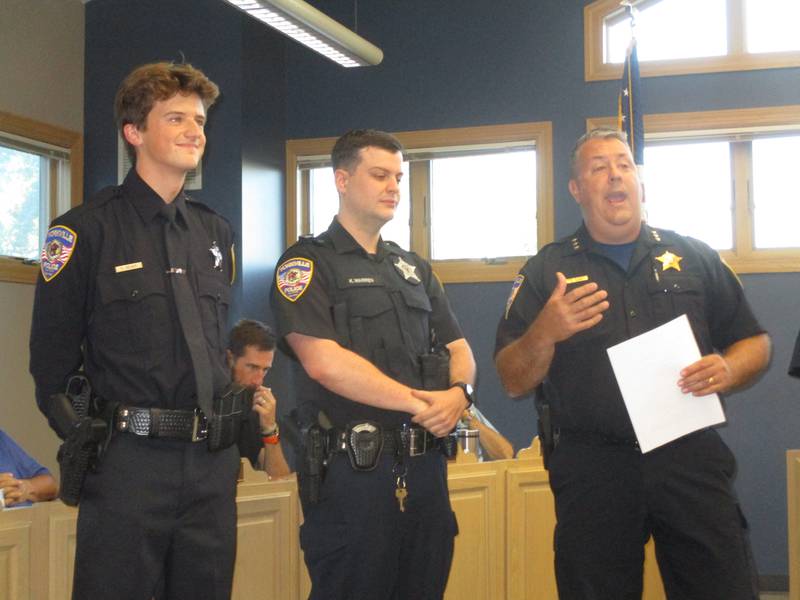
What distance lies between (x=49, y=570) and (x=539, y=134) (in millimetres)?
4129

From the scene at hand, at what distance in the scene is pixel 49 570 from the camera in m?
2.76

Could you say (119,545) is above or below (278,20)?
below

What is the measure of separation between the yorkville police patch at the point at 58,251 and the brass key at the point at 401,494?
3.09 ft

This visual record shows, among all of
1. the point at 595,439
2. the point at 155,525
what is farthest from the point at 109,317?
the point at 595,439

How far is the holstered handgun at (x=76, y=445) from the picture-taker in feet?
6.55

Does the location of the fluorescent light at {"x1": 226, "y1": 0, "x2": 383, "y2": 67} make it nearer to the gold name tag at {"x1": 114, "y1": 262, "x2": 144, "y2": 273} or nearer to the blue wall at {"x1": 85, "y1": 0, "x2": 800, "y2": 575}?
the blue wall at {"x1": 85, "y1": 0, "x2": 800, "y2": 575}

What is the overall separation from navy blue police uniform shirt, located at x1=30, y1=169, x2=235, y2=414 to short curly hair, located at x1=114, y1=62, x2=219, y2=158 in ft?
0.76

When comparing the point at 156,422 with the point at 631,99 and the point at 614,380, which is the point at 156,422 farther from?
the point at 631,99

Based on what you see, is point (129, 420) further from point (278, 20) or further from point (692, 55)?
point (692, 55)

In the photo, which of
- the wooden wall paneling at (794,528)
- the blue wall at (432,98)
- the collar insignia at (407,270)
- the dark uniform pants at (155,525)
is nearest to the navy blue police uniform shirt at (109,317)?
the dark uniform pants at (155,525)

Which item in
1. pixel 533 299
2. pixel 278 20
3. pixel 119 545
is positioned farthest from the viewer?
pixel 278 20

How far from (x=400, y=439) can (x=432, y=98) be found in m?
4.10

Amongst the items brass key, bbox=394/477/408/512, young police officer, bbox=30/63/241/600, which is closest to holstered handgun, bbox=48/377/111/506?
young police officer, bbox=30/63/241/600

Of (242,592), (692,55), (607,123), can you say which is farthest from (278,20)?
(242,592)
